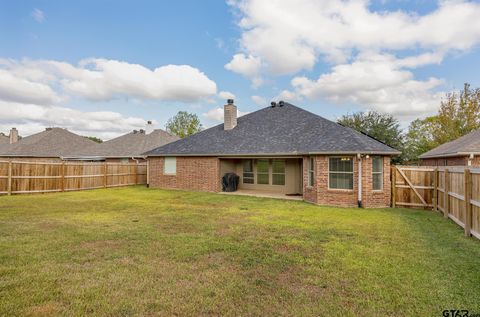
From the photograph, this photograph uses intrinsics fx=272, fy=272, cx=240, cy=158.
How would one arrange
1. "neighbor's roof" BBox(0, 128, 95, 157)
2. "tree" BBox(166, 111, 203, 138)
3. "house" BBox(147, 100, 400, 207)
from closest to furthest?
"house" BBox(147, 100, 400, 207) → "neighbor's roof" BBox(0, 128, 95, 157) → "tree" BBox(166, 111, 203, 138)

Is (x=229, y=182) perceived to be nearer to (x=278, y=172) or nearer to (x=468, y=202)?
(x=278, y=172)

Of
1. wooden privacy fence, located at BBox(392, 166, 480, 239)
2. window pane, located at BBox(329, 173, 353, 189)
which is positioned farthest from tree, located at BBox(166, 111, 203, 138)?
wooden privacy fence, located at BBox(392, 166, 480, 239)

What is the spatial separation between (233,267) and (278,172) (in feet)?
41.5

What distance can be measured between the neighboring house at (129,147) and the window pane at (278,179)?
12964mm

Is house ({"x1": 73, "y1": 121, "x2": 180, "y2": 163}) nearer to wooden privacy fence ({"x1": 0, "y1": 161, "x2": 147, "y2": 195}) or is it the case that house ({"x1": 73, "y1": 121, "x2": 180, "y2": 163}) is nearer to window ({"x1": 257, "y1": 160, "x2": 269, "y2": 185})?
wooden privacy fence ({"x1": 0, "y1": 161, "x2": 147, "y2": 195})

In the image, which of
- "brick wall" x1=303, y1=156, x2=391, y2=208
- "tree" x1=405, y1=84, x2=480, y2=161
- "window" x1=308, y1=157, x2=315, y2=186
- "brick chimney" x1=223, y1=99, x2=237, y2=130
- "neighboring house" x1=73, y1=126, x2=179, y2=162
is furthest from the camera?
"tree" x1=405, y1=84, x2=480, y2=161

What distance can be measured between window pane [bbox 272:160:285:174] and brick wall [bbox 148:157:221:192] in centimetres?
351

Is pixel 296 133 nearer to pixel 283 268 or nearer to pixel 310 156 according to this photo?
pixel 310 156

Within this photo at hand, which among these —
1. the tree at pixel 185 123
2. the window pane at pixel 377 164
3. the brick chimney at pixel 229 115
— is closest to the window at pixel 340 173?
the window pane at pixel 377 164

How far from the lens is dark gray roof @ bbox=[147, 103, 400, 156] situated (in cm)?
1255

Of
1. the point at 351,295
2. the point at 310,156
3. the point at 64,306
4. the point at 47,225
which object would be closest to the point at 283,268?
the point at 351,295

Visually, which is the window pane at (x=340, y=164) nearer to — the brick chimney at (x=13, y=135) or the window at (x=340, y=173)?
the window at (x=340, y=173)

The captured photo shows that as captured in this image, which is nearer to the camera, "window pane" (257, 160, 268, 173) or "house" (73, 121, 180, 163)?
"window pane" (257, 160, 268, 173)

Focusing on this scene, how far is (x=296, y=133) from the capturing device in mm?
16344
